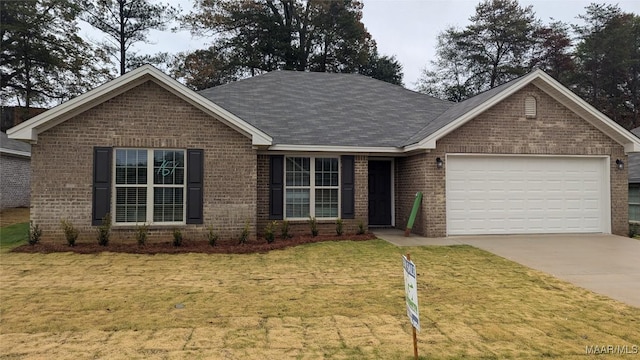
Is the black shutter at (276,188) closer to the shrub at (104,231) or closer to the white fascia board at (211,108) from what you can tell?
the white fascia board at (211,108)

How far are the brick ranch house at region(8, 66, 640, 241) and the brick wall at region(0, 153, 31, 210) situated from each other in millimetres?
11586

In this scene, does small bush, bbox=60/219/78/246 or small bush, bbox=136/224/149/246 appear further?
small bush, bbox=136/224/149/246

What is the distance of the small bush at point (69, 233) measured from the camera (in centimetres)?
975

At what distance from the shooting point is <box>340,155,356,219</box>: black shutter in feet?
40.7

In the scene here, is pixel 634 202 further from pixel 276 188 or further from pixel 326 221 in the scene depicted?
pixel 276 188

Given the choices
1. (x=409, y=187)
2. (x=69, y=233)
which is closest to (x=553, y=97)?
(x=409, y=187)

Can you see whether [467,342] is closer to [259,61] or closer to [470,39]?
[259,61]

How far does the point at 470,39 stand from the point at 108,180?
34.0 m

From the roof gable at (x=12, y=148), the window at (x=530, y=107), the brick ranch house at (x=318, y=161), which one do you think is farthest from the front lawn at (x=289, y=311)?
the roof gable at (x=12, y=148)

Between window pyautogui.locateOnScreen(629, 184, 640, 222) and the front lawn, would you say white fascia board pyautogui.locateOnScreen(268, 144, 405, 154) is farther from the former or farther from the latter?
window pyautogui.locateOnScreen(629, 184, 640, 222)

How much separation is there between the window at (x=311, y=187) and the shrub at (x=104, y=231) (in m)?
4.63

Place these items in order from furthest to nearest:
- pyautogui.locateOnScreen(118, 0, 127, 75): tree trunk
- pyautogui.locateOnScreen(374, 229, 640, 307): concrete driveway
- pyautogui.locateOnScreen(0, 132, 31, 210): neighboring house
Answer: pyautogui.locateOnScreen(118, 0, 127, 75): tree trunk → pyautogui.locateOnScreen(0, 132, 31, 210): neighboring house → pyautogui.locateOnScreen(374, 229, 640, 307): concrete driveway

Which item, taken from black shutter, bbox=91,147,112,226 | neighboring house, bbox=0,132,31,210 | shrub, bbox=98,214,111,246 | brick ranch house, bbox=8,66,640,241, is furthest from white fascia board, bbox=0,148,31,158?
shrub, bbox=98,214,111,246

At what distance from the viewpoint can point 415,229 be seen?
12680mm
